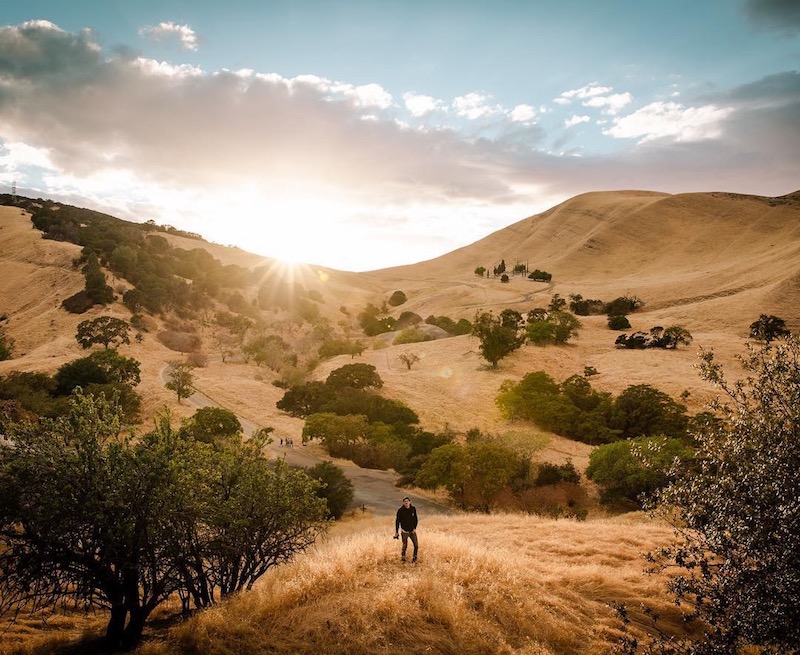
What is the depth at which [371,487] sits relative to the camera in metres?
32.7

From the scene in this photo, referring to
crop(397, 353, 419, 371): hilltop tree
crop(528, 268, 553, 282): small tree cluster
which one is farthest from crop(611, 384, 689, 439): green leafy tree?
crop(528, 268, 553, 282): small tree cluster

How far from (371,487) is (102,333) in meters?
43.0

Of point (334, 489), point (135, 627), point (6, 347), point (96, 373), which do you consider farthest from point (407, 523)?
point (6, 347)

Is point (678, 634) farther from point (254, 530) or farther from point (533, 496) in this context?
point (533, 496)

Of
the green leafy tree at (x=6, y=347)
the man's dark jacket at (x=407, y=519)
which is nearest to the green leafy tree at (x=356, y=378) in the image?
the green leafy tree at (x=6, y=347)

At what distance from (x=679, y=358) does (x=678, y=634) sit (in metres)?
55.0

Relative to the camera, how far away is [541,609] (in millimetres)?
11352

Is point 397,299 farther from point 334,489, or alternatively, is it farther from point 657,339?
point 334,489

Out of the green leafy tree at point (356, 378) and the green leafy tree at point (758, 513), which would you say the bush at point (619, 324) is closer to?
the green leafy tree at point (356, 378)

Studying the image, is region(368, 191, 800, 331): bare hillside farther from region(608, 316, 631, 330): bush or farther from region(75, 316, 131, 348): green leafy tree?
region(75, 316, 131, 348): green leafy tree

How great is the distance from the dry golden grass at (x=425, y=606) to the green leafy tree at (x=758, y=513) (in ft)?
9.84

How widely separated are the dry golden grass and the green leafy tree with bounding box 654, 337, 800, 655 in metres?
3.00

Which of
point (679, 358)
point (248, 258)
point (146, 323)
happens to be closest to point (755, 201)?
point (679, 358)

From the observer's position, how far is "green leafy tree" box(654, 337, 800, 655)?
23.9 feet
